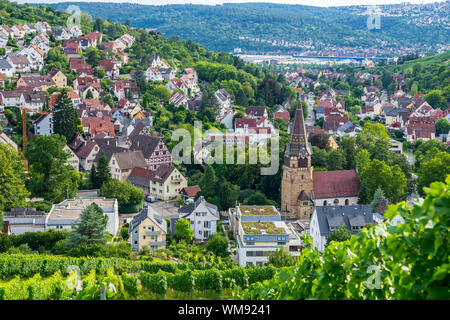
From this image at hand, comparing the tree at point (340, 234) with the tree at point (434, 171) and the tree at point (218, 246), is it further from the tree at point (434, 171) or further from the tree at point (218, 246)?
the tree at point (434, 171)

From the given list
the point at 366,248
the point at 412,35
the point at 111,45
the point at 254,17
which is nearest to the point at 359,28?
the point at 412,35

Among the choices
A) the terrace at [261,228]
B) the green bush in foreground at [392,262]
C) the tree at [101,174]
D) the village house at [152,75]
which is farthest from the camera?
the village house at [152,75]

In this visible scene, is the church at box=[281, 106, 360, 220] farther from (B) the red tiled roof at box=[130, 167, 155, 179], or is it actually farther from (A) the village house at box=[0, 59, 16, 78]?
(A) the village house at box=[0, 59, 16, 78]

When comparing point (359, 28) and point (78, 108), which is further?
point (359, 28)

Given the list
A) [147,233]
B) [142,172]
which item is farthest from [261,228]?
[142,172]

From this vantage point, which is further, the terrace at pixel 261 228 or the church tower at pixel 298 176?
the church tower at pixel 298 176

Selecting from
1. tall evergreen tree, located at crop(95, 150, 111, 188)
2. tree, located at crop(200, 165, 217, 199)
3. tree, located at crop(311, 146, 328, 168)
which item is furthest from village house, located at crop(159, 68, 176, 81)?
tree, located at crop(200, 165, 217, 199)

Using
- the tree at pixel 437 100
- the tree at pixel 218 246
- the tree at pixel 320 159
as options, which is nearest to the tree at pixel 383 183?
the tree at pixel 320 159
